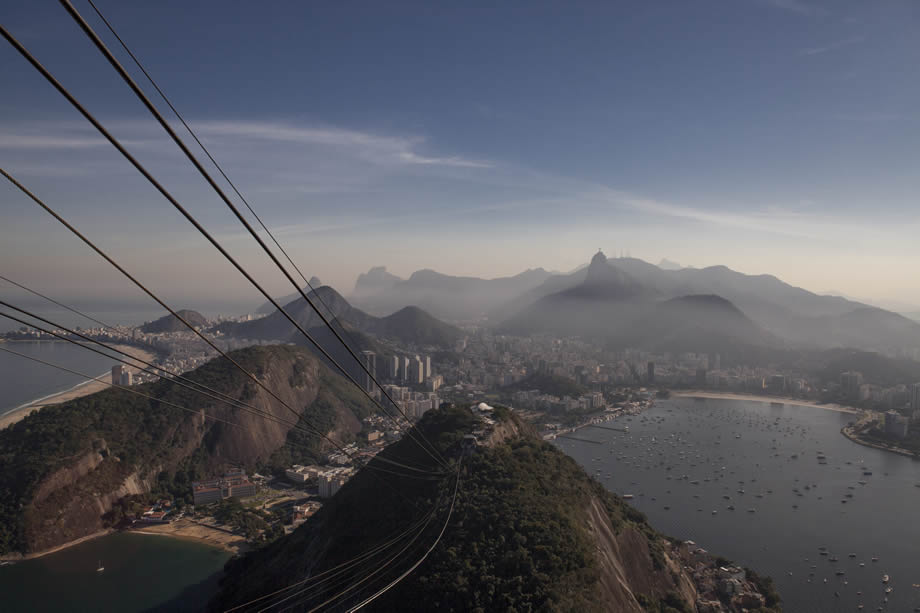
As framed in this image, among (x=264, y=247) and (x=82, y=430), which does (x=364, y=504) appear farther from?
(x=82, y=430)

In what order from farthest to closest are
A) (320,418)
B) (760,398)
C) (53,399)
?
(760,398)
(53,399)
(320,418)

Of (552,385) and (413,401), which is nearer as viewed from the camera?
(413,401)

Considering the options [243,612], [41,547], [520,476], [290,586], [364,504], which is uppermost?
[520,476]

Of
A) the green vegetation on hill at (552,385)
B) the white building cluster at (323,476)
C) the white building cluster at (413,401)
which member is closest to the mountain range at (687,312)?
the green vegetation on hill at (552,385)

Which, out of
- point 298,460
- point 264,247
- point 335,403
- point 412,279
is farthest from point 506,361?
point 412,279

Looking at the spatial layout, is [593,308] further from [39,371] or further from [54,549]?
[54,549]

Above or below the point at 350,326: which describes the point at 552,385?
below

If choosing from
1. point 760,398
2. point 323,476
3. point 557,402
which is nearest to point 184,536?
point 323,476

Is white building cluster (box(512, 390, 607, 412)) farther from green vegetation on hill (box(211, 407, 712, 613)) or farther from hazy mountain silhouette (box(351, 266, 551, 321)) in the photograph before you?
hazy mountain silhouette (box(351, 266, 551, 321))
